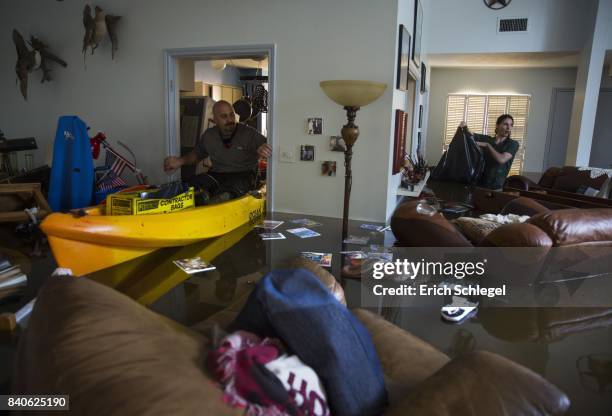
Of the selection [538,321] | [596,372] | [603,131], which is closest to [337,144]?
[538,321]

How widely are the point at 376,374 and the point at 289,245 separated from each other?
3.06m

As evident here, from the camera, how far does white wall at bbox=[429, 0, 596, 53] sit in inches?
278

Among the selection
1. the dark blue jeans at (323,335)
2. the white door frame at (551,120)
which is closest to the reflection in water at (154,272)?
the dark blue jeans at (323,335)

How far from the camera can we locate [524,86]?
388 inches

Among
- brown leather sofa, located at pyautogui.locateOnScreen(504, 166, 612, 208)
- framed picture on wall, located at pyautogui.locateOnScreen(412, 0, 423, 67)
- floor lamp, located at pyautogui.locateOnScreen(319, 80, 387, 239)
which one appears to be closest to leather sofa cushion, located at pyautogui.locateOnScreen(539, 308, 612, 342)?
brown leather sofa, located at pyautogui.locateOnScreen(504, 166, 612, 208)

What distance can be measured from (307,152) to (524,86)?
6946mm

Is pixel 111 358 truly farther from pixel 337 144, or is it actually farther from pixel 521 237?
pixel 337 144

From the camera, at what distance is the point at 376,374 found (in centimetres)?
127

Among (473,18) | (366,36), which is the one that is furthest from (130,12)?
(473,18)

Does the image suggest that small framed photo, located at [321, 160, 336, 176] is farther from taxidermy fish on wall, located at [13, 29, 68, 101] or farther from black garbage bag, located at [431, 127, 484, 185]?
taxidermy fish on wall, located at [13, 29, 68, 101]

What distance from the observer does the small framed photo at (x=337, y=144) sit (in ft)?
16.8

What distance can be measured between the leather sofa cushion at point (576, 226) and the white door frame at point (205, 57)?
3.28 m

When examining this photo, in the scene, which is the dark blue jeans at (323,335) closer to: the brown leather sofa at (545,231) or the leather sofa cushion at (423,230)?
the brown leather sofa at (545,231)

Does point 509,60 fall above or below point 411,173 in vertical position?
above
